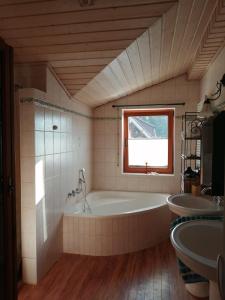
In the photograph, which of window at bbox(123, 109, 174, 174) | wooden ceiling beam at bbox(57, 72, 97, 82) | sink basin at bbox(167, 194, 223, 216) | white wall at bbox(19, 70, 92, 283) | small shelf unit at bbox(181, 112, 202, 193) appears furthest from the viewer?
window at bbox(123, 109, 174, 174)

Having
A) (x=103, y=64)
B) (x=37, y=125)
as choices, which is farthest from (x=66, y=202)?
(x=103, y=64)

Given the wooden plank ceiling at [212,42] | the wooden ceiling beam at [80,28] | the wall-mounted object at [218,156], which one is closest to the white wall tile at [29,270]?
the wall-mounted object at [218,156]

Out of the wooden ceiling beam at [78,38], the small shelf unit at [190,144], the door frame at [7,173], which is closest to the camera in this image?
the door frame at [7,173]

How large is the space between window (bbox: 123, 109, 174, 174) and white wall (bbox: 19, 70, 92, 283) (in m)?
1.32

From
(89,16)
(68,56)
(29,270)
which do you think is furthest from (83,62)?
(29,270)

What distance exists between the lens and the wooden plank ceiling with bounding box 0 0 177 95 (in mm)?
1613

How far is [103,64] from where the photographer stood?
2387 mm

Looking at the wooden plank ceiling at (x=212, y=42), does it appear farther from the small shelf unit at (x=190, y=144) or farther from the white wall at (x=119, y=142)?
the small shelf unit at (x=190, y=144)

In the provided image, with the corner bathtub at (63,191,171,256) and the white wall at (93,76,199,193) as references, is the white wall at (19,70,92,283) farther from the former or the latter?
the white wall at (93,76,199,193)

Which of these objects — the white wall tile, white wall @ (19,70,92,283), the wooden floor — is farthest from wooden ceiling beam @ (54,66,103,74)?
the wooden floor

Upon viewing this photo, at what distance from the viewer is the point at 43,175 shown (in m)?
2.46

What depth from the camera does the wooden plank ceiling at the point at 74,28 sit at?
1613 mm

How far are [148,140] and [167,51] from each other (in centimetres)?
185

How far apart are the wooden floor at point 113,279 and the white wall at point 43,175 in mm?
170
